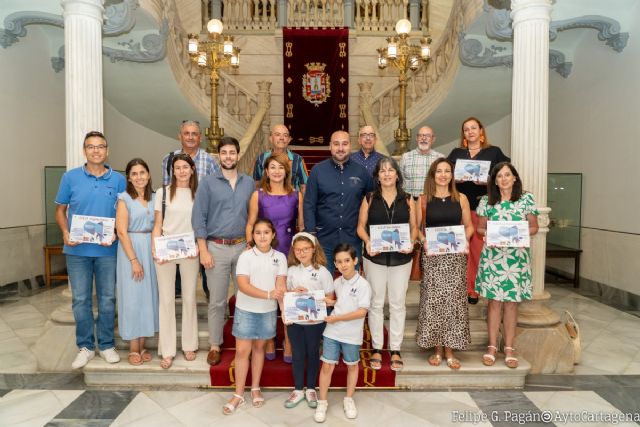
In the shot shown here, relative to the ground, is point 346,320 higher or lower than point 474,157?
lower

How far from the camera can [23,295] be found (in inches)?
290

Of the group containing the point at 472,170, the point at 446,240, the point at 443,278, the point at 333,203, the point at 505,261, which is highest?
the point at 472,170

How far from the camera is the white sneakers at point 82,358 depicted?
3953 millimetres

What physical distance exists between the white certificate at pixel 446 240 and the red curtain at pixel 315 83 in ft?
26.7

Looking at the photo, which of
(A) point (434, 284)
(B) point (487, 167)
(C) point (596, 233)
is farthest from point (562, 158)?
(A) point (434, 284)

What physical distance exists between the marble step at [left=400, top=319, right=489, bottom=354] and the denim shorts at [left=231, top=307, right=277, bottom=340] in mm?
1503

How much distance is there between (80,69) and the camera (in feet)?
14.4

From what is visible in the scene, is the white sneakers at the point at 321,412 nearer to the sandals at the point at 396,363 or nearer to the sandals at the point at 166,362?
the sandals at the point at 396,363

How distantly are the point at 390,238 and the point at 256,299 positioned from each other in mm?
1149

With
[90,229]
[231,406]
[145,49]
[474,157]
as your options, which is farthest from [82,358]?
[145,49]

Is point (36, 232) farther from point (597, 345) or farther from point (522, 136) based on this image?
point (597, 345)

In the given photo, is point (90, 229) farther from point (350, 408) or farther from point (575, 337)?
point (575, 337)

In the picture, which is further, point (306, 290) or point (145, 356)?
point (145, 356)

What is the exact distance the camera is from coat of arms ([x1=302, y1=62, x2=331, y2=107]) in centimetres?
1157
